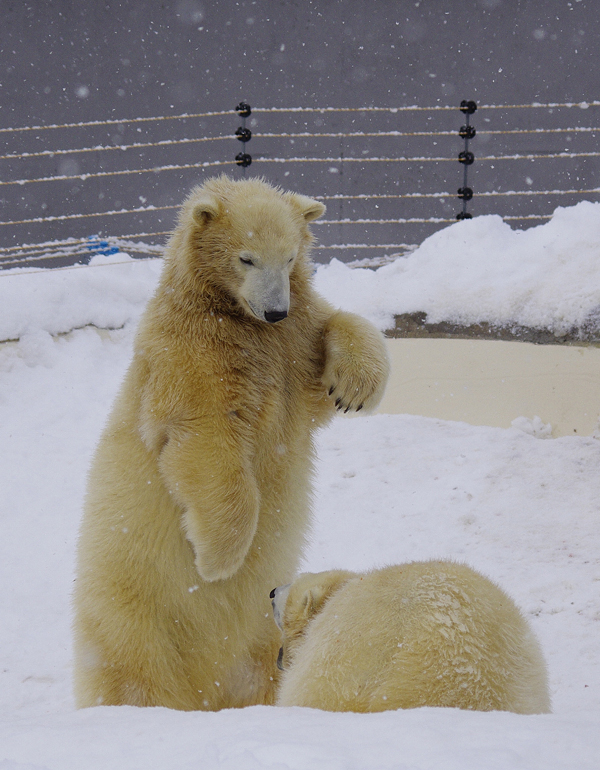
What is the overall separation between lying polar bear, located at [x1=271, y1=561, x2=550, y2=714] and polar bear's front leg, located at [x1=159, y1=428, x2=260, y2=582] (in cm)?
34

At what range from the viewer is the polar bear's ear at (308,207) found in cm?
239

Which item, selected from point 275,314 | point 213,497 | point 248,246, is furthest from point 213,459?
point 248,246

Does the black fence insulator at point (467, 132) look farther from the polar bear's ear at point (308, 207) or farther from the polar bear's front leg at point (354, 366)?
the polar bear's front leg at point (354, 366)

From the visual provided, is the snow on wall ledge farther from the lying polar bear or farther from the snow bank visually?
the lying polar bear

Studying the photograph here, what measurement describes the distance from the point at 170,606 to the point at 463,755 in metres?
1.20

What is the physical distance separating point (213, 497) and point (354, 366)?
0.56 meters

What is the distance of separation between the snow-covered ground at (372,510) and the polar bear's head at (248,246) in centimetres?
103

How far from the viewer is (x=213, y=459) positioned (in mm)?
2043

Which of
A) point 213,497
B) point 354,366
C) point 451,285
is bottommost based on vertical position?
point 451,285

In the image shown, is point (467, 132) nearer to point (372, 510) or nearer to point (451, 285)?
point (451, 285)

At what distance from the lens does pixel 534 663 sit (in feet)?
5.66

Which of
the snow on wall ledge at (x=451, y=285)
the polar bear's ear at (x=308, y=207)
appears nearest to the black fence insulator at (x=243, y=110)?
the snow on wall ledge at (x=451, y=285)

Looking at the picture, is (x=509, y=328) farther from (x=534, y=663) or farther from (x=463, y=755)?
(x=463, y=755)

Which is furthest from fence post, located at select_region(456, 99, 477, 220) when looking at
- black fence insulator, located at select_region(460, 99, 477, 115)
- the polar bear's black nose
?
the polar bear's black nose
